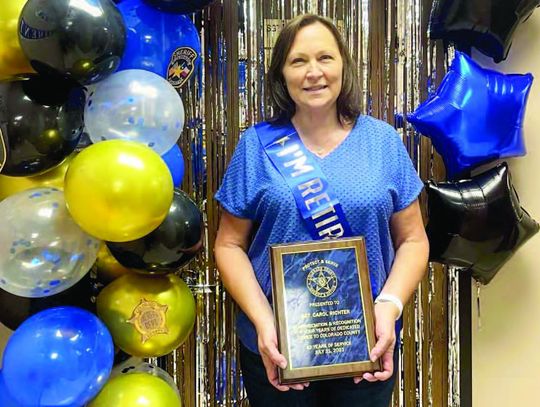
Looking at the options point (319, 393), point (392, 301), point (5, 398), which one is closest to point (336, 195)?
point (392, 301)

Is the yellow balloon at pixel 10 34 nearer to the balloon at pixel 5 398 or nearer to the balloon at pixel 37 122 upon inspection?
the balloon at pixel 37 122

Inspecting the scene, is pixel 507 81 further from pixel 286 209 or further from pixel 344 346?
pixel 344 346

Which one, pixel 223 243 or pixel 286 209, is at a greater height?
pixel 286 209

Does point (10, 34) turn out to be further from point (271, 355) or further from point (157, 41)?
point (271, 355)

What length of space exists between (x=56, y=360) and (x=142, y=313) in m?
0.23

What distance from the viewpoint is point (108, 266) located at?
4.85 feet

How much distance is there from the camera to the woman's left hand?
137 centimetres

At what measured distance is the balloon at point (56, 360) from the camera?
120cm

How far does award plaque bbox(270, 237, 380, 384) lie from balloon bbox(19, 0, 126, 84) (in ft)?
1.88

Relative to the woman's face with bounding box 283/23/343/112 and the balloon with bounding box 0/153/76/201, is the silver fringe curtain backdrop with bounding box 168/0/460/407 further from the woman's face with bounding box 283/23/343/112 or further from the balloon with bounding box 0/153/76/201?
the balloon with bounding box 0/153/76/201

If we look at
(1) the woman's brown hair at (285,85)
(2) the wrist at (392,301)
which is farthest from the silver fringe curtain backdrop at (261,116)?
(2) the wrist at (392,301)

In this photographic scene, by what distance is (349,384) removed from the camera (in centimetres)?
148

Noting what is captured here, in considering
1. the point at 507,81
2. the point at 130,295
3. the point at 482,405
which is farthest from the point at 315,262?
the point at 482,405

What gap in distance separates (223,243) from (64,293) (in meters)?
0.41
